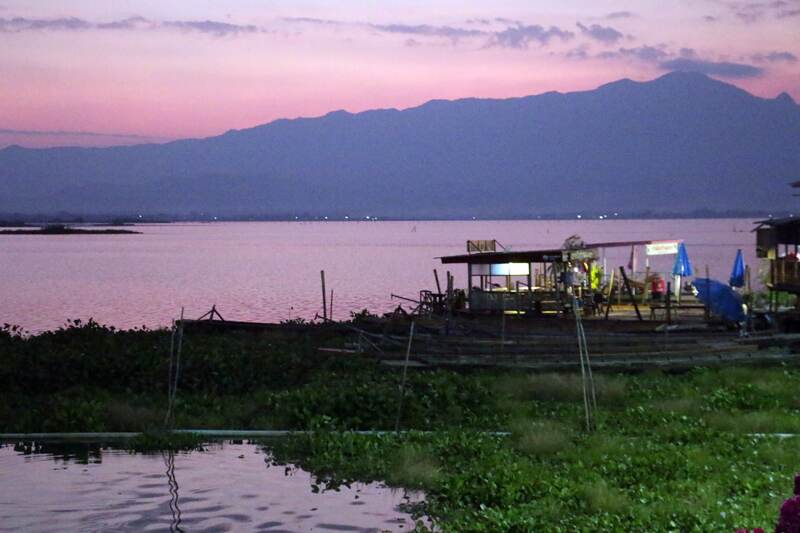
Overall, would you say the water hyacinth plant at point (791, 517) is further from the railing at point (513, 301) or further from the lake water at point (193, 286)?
the lake water at point (193, 286)

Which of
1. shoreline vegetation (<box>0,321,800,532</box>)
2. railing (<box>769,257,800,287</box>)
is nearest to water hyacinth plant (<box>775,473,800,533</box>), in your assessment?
shoreline vegetation (<box>0,321,800,532</box>)

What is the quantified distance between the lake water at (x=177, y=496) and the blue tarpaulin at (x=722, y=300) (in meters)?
19.9

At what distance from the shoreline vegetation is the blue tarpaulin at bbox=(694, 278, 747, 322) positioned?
9075 mm

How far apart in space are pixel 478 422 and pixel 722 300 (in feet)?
55.6

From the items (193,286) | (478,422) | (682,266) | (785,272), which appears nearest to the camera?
(478,422)

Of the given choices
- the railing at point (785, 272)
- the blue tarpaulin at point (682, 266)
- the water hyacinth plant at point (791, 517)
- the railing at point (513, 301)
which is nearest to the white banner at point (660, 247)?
the blue tarpaulin at point (682, 266)

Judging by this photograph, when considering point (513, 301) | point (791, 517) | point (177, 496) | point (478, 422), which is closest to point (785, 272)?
point (513, 301)

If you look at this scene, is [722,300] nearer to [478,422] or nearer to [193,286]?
[478,422]

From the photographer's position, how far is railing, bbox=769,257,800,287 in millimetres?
32281

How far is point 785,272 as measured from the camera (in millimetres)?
33000

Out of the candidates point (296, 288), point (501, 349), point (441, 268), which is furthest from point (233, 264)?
point (501, 349)

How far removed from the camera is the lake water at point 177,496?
1239 centimetres

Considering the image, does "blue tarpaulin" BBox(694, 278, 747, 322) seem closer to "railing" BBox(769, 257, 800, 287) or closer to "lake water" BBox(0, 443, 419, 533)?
"railing" BBox(769, 257, 800, 287)

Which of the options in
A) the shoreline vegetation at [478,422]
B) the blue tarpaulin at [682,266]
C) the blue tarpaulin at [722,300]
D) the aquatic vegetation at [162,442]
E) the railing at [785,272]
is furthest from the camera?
the blue tarpaulin at [682,266]
